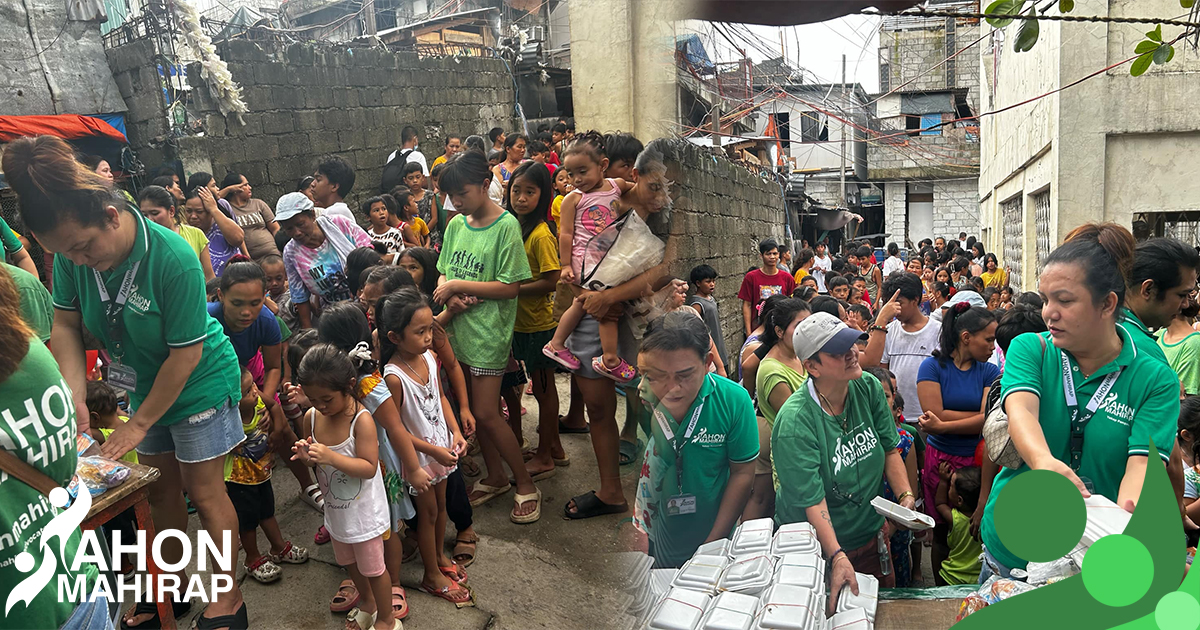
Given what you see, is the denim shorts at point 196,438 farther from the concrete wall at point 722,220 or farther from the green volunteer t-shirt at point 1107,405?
the green volunteer t-shirt at point 1107,405

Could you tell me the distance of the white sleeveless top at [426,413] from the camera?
8.03ft

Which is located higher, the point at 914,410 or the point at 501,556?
the point at 914,410

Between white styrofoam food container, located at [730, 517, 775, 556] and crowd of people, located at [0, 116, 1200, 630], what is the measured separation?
6 cm

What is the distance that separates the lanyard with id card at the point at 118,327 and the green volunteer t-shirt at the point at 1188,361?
351cm

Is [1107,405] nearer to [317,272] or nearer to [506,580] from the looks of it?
[506,580]

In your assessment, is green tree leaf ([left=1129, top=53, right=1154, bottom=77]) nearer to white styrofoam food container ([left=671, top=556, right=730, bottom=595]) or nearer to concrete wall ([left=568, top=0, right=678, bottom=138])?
concrete wall ([left=568, top=0, right=678, bottom=138])

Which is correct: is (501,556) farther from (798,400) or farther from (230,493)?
(798,400)

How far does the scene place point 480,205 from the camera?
2715 mm

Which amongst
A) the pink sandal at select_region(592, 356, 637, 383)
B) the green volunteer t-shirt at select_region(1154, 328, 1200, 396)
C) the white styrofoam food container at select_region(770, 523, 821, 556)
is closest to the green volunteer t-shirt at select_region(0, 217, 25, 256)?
the pink sandal at select_region(592, 356, 637, 383)

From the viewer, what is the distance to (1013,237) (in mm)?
7824

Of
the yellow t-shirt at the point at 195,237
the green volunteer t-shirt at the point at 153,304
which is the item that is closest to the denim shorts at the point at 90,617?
the green volunteer t-shirt at the point at 153,304

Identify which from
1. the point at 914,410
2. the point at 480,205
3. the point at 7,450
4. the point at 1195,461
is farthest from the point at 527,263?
the point at 1195,461

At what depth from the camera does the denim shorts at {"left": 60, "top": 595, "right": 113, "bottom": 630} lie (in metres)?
1.52

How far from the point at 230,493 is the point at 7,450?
1.26 meters
